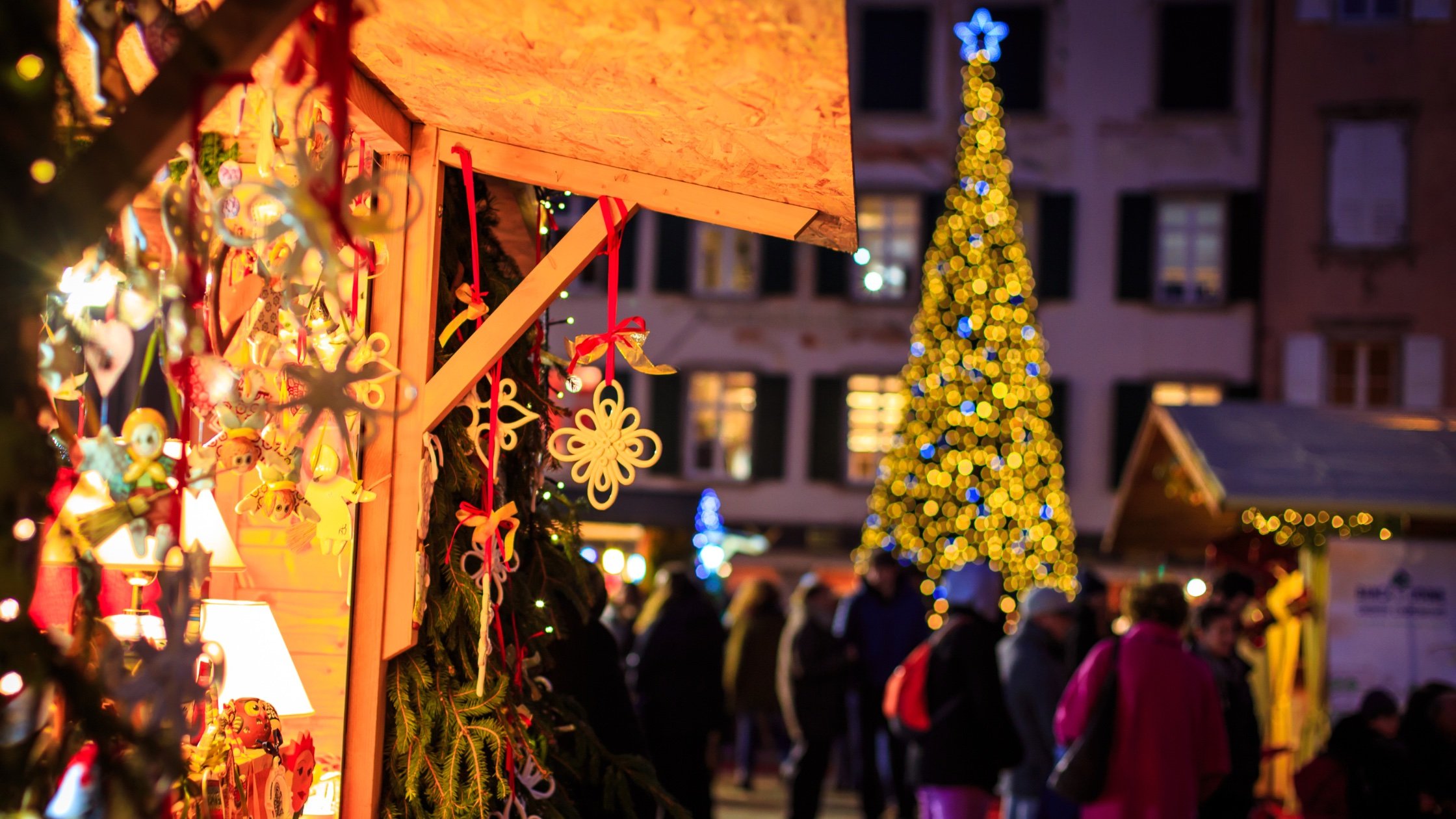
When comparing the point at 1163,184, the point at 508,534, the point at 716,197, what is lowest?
the point at 508,534

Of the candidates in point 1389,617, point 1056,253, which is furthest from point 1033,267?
point 1389,617

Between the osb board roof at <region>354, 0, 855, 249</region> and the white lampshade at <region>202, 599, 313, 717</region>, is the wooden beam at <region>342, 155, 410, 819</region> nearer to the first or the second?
the white lampshade at <region>202, 599, 313, 717</region>

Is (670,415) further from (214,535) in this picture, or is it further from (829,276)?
(214,535)

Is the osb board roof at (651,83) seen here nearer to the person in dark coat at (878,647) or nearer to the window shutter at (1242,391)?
the person in dark coat at (878,647)

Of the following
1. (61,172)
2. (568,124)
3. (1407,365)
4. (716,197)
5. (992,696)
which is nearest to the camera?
(61,172)

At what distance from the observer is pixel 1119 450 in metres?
20.8

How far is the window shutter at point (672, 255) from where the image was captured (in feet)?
71.6

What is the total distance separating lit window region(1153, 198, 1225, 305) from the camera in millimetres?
20984

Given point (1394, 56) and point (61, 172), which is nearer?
point (61, 172)

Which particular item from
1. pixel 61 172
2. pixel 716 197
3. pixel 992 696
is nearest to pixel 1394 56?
pixel 992 696

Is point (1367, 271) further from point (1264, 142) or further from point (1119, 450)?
point (1119, 450)

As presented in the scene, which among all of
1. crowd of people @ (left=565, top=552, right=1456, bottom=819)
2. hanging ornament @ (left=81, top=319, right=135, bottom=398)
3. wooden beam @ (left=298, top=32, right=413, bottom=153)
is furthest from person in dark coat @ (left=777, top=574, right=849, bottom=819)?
hanging ornament @ (left=81, top=319, right=135, bottom=398)

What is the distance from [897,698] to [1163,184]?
53.7 ft

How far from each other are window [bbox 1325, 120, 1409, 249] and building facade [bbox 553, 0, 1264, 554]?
1.32m
